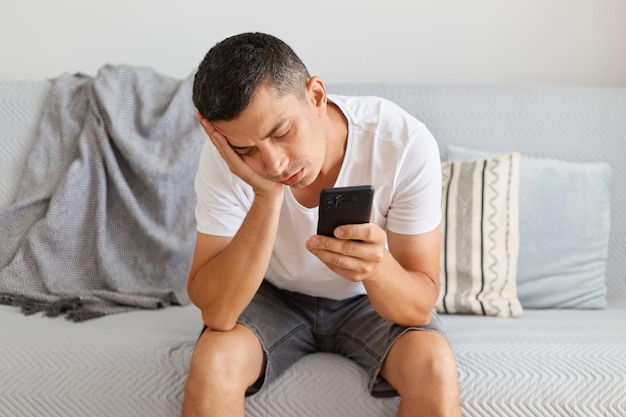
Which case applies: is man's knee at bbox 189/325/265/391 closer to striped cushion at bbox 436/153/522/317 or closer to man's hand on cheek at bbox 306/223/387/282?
man's hand on cheek at bbox 306/223/387/282

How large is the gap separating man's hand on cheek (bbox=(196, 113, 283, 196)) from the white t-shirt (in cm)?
14

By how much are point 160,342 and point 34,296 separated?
1.49 feet

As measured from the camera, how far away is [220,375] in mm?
1226

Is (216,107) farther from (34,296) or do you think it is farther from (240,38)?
(34,296)

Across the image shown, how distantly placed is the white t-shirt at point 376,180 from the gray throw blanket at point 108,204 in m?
0.53

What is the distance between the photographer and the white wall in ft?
7.24

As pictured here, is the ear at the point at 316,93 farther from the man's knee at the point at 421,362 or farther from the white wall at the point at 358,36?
the white wall at the point at 358,36

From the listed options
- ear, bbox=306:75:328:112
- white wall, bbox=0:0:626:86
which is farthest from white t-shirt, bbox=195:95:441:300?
white wall, bbox=0:0:626:86

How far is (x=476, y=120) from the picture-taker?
6.51 feet

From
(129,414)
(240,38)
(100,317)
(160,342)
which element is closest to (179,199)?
(100,317)

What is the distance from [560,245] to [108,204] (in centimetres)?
109

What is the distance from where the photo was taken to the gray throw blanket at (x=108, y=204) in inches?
71.5

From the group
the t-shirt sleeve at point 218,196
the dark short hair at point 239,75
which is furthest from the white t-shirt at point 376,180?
the dark short hair at point 239,75

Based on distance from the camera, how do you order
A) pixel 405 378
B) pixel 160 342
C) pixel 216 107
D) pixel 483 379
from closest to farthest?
pixel 216 107, pixel 405 378, pixel 483 379, pixel 160 342
